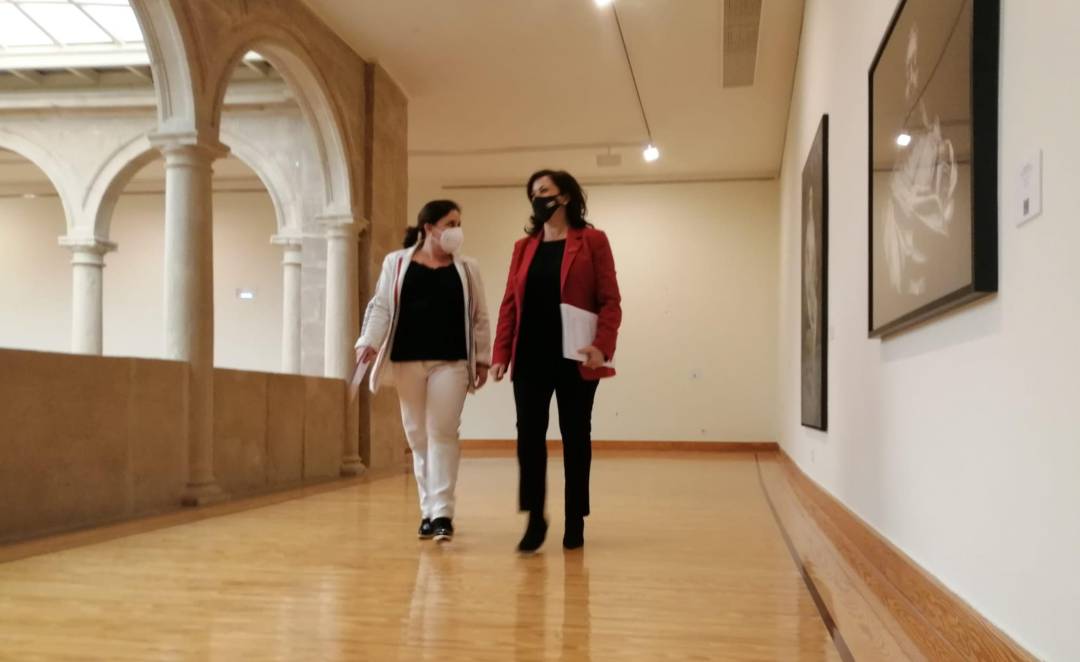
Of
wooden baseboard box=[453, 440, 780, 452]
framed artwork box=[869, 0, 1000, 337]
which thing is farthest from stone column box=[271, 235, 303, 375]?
framed artwork box=[869, 0, 1000, 337]

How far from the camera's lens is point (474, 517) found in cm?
516

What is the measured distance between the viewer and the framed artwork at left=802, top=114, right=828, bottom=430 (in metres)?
5.53

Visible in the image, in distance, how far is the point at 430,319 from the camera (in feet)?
13.6

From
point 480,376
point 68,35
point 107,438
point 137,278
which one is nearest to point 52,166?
point 68,35

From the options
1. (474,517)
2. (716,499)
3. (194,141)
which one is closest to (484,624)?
(474,517)

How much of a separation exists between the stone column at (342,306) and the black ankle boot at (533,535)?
4646mm

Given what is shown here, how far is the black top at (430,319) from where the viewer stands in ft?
13.5

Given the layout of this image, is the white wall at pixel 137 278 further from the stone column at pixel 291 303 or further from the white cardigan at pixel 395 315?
the white cardigan at pixel 395 315

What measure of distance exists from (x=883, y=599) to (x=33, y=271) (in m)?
15.0

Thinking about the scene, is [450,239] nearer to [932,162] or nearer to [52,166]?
[932,162]

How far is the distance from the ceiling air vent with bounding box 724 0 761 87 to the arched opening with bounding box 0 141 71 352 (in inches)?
423

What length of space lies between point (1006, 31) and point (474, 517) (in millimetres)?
3753

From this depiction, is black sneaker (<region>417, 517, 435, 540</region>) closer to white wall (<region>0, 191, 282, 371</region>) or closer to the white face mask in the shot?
the white face mask

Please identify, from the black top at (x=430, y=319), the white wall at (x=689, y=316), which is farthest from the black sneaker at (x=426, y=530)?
the white wall at (x=689, y=316)
